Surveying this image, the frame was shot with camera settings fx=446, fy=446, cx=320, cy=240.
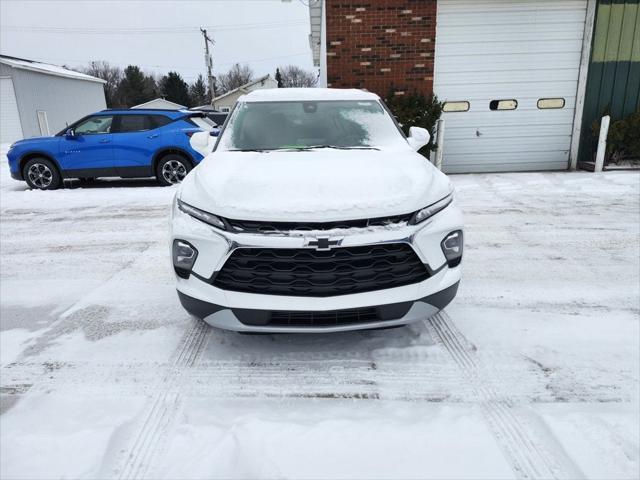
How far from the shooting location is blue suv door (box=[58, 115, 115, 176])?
8.91m

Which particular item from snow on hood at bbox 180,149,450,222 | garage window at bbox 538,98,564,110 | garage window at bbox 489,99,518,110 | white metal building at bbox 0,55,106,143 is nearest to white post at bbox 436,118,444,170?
garage window at bbox 489,99,518,110

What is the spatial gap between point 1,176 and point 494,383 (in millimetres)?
12754

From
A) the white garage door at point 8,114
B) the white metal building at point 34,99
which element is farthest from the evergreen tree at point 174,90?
the white garage door at point 8,114

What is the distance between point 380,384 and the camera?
257cm

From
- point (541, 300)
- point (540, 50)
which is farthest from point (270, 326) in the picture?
point (540, 50)

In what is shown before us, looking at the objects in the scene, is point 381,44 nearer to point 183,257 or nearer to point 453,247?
point 453,247

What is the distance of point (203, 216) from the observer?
8.51 feet

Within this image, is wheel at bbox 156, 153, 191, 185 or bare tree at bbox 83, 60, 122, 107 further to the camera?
bare tree at bbox 83, 60, 122, 107

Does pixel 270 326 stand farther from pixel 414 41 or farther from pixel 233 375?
pixel 414 41

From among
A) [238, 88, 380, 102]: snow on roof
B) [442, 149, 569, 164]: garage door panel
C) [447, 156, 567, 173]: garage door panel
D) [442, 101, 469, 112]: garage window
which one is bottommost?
[447, 156, 567, 173]: garage door panel

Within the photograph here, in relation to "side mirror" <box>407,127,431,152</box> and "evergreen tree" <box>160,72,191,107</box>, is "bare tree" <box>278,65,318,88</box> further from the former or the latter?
"side mirror" <box>407,127,431,152</box>

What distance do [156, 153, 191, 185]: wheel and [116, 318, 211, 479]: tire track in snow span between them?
21.1ft

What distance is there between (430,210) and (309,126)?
1.70 meters

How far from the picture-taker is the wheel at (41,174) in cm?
898
